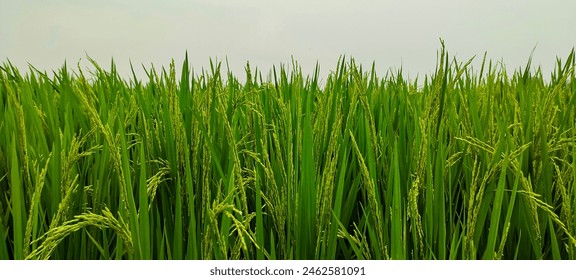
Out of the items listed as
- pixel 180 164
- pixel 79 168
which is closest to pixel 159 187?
pixel 180 164

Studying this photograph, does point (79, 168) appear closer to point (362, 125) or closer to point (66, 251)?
point (66, 251)

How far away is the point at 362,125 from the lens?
113 centimetres

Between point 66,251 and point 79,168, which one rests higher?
point 79,168

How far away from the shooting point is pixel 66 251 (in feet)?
2.94

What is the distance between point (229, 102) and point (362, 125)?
1.15 ft

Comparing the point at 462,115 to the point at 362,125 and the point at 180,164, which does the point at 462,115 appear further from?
the point at 180,164

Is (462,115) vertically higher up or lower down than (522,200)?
higher up
